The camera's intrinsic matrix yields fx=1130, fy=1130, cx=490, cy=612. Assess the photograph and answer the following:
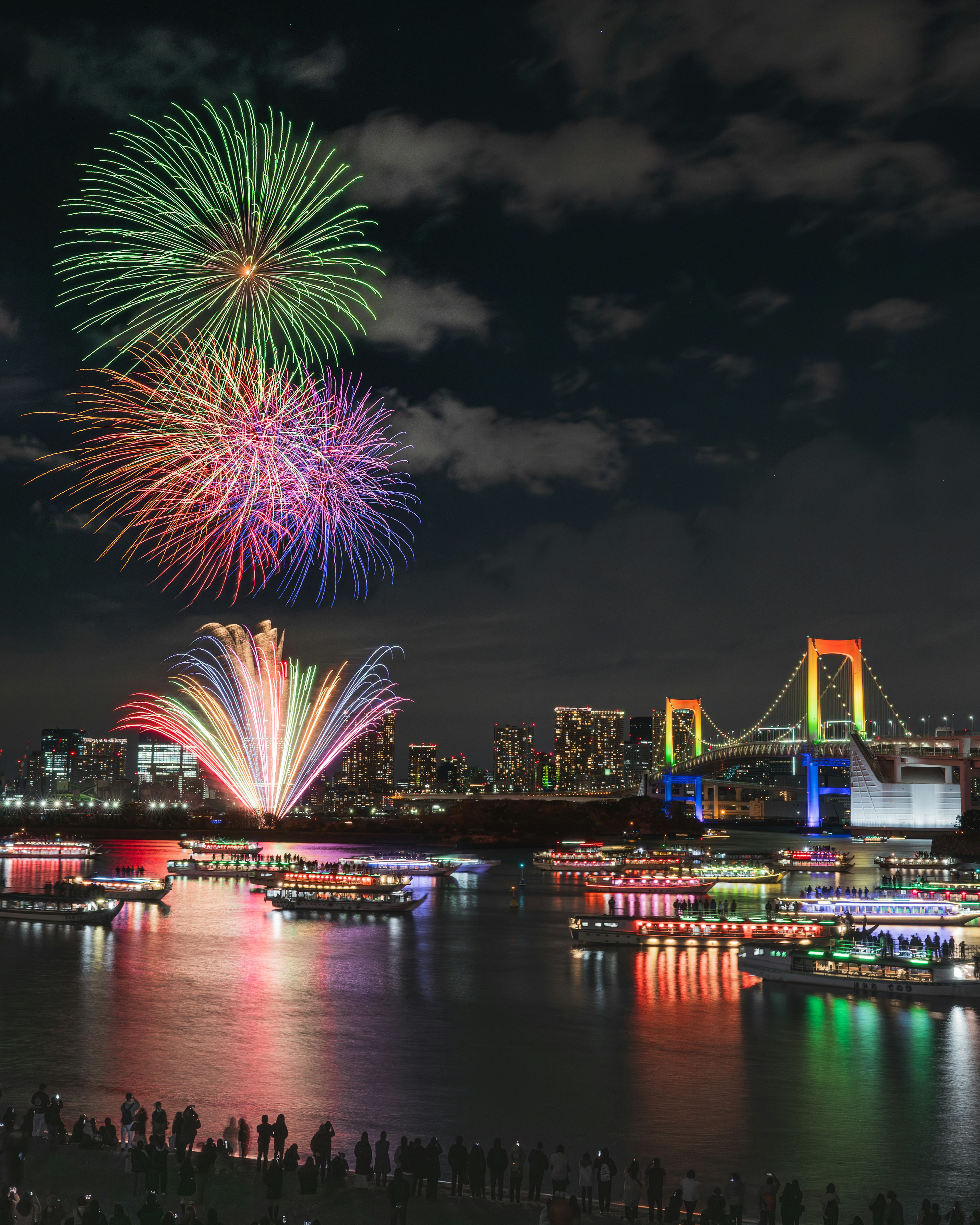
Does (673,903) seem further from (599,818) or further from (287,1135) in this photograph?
(599,818)

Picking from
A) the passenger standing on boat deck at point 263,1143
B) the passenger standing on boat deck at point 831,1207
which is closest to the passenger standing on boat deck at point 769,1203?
the passenger standing on boat deck at point 831,1207

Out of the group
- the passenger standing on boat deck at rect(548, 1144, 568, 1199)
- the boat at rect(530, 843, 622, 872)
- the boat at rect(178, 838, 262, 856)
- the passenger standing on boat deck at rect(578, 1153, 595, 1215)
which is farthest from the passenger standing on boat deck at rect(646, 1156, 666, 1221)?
the boat at rect(178, 838, 262, 856)

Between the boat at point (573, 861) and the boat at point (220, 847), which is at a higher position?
the boat at point (220, 847)

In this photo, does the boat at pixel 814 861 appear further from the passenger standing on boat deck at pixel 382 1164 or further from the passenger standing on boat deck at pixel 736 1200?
the passenger standing on boat deck at pixel 382 1164

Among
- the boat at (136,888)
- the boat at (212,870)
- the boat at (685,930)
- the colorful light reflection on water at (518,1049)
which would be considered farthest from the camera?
the boat at (212,870)

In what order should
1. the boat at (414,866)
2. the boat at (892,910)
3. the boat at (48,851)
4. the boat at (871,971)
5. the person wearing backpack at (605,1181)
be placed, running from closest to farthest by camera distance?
the person wearing backpack at (605,1181) < the boat at (871,971) < the boat at (892,910) < the boat at (414,866) < the boat at (48,851)

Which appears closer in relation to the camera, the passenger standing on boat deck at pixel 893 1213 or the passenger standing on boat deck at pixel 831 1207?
the passenger standing on boat deck at pixel 893 1213

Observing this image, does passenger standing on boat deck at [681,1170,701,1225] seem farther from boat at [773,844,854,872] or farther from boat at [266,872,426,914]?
boat at [773,844,854,872]

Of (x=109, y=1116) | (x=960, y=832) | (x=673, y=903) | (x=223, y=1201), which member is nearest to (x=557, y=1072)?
(x=109, y=1116)
